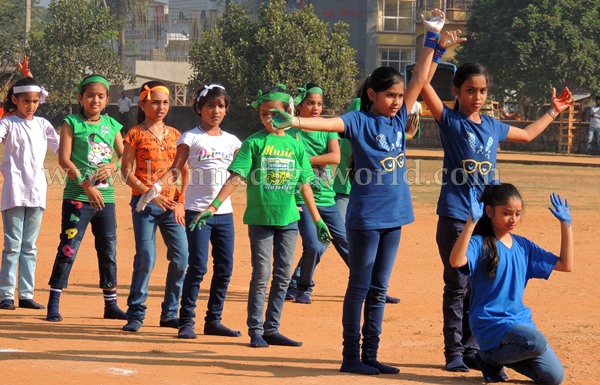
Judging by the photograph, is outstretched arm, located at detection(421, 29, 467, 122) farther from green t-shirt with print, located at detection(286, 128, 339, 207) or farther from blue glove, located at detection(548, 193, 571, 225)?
green t-shirt with print, located at detection(286, 128, 339, 207)

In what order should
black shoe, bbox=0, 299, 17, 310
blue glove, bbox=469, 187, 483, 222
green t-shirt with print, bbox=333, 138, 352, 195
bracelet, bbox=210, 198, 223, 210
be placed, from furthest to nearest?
green t-shirt with print, bbox=333, 138, 352, 195, black shoe, bbox=0, 299, 17, 310, bracelet, bbox=210, 198, 223, 210, blue glove, bbox=469, 187, 483, 222

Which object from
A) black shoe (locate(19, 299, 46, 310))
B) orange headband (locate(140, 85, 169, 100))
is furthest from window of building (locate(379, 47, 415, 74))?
orange headband (locate(140, 85, 169, 100))

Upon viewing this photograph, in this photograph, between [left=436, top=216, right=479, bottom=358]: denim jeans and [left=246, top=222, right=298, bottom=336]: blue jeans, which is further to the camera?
[left=246, top=222, right=298, bottom=336]: blue jeans

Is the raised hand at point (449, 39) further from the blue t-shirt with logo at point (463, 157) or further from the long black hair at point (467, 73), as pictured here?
the blue t-shirt with logo at point (463, 157)

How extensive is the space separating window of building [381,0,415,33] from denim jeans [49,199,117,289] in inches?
2407

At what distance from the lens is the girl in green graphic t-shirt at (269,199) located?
7645 millimetres

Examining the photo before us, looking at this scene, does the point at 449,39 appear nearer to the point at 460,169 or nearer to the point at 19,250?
the point at 460,169

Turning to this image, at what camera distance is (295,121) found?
21.0ft

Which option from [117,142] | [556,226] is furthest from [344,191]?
[556,226]

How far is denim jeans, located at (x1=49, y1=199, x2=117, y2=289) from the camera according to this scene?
877 centimetres

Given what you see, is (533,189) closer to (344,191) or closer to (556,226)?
(556,226)

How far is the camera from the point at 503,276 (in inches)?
258

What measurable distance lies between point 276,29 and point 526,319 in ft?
120

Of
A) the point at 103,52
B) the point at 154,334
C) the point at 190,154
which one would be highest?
the point at 103,52
